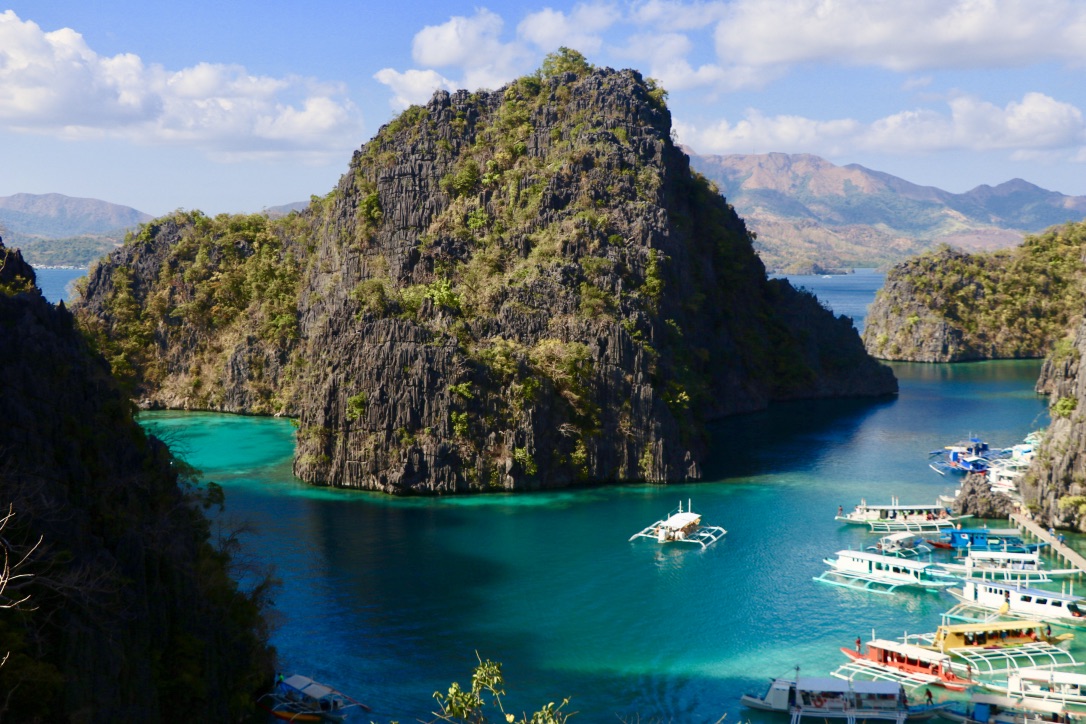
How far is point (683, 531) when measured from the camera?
61.0 meters

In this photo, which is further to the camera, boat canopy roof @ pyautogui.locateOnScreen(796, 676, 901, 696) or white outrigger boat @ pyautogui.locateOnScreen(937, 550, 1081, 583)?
white outrigger boat @ pyautogui.locateOnScreen(937, 550, 1081, 583)

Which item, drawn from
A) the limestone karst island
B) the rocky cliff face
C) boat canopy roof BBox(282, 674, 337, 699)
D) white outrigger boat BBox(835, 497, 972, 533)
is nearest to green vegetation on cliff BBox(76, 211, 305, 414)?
the limestone karst island

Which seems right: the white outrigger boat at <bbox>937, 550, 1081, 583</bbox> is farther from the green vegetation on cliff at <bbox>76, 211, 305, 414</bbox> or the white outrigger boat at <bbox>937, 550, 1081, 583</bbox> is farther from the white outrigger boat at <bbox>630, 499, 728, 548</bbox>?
the green vegetation on cliff at <bbox>76, 211, 305, 414</bbox>

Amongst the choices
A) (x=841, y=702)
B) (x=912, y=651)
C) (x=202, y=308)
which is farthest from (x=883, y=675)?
(x=202, y=308)

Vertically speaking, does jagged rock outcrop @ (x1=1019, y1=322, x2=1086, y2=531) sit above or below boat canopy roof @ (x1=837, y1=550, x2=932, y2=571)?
above

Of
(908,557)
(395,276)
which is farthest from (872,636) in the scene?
(395,276)

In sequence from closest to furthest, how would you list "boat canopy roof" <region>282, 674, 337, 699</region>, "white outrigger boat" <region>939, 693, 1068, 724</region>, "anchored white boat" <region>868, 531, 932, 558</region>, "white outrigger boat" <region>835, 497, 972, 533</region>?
"white outrigger boat" <region>939, 693, 1068, 724</region>
"boat canopy roof" <region>282, 674, 337, 699</region>
"anchored white boat" <region>868, 531, 932, 558</region>
"white outrigger boat" <region>835, 497, 972, 533</region>

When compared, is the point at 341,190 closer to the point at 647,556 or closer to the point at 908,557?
the point at 647,556

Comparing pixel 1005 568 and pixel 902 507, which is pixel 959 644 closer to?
pixel 1005 568

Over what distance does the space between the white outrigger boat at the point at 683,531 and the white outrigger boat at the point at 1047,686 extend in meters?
21.3

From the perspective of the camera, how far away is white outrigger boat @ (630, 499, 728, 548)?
199 ft

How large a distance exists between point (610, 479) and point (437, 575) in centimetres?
2318

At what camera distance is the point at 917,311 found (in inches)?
6304

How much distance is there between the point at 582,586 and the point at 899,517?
24.1 m
